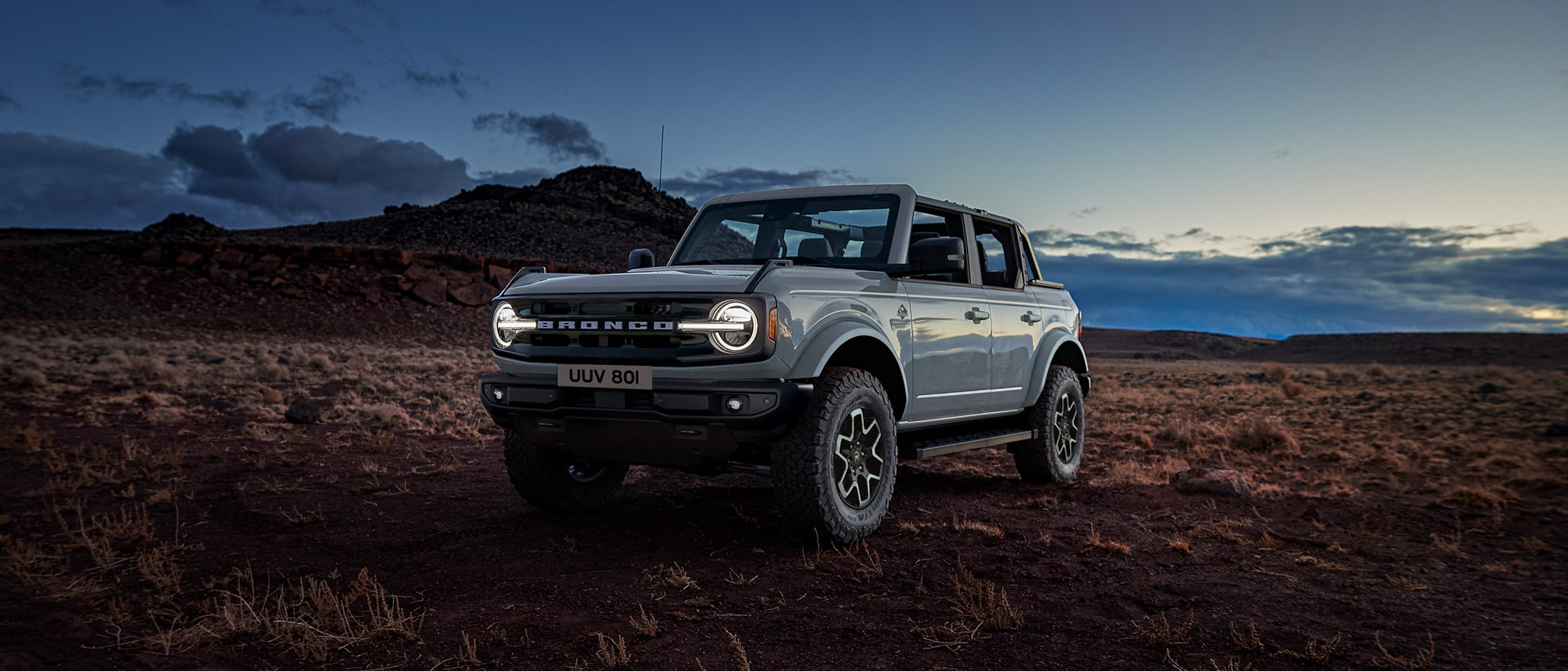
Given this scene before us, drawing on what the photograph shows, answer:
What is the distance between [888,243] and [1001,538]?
6.56 ft

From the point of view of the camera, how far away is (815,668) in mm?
3539

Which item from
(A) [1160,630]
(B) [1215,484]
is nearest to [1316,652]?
(A) [1160,630]

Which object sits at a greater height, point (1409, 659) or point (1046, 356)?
point (1046, 356)

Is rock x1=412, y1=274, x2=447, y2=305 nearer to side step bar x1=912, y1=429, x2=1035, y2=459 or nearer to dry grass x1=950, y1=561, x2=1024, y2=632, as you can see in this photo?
side step bar x1=912, y1=429, x2=1035, y2=459

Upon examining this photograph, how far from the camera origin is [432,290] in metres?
36.4

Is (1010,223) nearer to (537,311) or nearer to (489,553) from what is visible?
(537,311)

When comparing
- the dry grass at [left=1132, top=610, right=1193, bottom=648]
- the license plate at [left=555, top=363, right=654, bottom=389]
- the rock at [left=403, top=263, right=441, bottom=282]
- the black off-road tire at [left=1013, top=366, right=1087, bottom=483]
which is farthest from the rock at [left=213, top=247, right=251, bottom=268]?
the dry grass at [left=1132, top=610, right=1193, bottom=648]

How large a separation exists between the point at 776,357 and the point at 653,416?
72 centimetres

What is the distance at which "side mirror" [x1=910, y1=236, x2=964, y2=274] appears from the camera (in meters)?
5.45

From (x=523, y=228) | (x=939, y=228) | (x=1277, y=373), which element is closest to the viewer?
(x=939, y=228)

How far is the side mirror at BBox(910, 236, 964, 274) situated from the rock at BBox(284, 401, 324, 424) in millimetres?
9808

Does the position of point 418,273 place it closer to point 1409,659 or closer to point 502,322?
point 502,322

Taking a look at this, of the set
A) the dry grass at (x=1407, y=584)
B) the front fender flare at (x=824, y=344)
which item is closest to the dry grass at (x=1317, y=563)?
the dry grass at (x=1407, y=584)

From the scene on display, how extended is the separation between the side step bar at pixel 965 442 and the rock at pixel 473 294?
3250 centimetres
